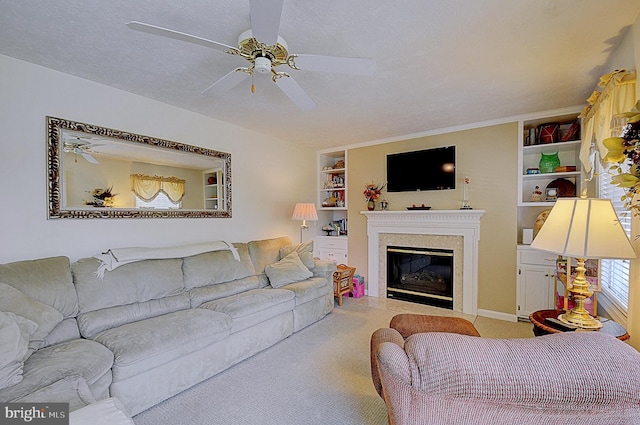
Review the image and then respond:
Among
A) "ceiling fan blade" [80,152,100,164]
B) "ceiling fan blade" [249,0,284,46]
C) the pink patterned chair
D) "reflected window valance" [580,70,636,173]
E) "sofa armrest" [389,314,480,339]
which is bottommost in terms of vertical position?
"sofa armrest" [389,314,480,339]

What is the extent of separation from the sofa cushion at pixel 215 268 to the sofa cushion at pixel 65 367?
3.27 feet

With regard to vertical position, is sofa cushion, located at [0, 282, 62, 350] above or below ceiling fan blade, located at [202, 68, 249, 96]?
below

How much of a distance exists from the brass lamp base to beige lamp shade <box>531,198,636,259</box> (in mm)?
441

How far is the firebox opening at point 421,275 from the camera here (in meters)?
A: 4.00

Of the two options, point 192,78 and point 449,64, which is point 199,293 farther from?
point 449,64

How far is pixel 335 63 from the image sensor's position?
1672mm

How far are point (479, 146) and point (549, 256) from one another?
1.52 m

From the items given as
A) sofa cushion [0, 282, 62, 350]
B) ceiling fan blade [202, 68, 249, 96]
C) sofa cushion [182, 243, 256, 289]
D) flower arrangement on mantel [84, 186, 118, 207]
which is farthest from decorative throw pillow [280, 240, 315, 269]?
sofa cushion [0, 282, 62, 350]

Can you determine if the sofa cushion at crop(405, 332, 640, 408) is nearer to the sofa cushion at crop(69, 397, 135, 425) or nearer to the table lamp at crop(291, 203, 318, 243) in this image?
the sofa cushion at crop(69, 397, 135, 425)

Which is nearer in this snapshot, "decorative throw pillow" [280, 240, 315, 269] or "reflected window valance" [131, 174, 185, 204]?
"reflected window valance" [131, 174, 185, 204]

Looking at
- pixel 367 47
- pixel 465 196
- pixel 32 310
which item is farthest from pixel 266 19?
pixel 465 196

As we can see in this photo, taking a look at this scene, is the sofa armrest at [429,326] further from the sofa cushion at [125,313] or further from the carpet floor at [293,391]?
the sofa cushion at [125,313]

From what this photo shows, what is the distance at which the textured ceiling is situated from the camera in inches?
62.5

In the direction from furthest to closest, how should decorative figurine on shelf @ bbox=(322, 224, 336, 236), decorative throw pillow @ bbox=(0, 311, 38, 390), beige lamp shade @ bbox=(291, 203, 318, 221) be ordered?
decorative figurine on shelf @ bbox=(322, 224, 336, 236)
beige lamp shade @ bbox=(291, 203, 318, 221)
decorative throw pillow @ bbox=(0, 311, 38, 390)
